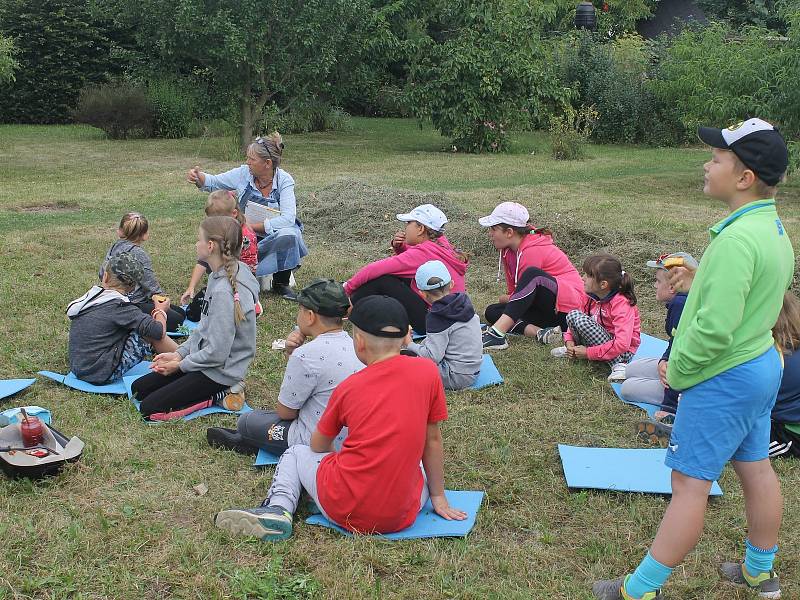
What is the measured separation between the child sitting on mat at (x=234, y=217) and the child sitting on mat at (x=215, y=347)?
1.22 m

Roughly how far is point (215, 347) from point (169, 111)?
1864cm

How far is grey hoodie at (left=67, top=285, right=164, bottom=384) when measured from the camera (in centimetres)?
521

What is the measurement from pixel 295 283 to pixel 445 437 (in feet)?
11.8

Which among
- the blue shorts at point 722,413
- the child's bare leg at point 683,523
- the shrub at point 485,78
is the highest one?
the blue shorts at point 722,413

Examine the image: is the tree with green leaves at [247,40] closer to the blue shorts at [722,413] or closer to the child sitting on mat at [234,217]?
the child sitting on mat at [234,217]

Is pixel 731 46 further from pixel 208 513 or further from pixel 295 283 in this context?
pixel 208 513

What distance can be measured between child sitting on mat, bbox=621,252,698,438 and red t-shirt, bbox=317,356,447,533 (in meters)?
1.57

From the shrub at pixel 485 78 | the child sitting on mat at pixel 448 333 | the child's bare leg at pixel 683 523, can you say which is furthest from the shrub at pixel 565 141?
the child's bare leg at pixel 683 523

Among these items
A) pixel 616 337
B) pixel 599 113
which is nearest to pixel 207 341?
pixel 616 337

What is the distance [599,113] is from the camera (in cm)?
2331

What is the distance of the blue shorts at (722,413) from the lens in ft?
9.12

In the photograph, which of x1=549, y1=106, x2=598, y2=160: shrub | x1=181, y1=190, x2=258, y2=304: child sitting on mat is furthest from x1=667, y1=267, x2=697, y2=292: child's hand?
x1=549, y1=106, x2=598, y2=160: shrub

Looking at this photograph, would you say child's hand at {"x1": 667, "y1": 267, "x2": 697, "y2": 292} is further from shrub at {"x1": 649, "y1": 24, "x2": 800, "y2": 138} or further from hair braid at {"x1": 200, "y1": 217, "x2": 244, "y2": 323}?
shrub at {"x1": 649, "y1": 24, "x2": 800, "y2": 138}

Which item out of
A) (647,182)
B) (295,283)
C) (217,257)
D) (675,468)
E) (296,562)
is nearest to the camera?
(675,468)
